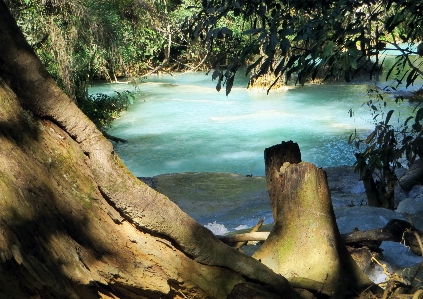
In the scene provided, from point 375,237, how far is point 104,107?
45.2 feet

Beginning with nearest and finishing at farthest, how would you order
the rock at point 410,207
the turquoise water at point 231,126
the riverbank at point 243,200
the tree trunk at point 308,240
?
the tree trunk at point 308,240
the riverbank at point 243,200
the rock at point 410,207
the turquoise water at point 231,126

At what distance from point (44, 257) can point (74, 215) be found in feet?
0.66

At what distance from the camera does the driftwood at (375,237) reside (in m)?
3.34

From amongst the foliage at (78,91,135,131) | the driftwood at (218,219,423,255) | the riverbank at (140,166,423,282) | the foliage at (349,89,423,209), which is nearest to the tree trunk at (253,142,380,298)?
the driftwood at (218,219,423,255)

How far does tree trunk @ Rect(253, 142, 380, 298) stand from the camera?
8.83 ft

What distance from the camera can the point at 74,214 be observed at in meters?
1.95

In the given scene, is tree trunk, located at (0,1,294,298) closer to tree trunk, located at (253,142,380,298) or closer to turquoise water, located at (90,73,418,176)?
tree trunk, located at (253,142,380,298)

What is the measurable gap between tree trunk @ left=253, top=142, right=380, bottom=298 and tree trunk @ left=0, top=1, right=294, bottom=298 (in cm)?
60

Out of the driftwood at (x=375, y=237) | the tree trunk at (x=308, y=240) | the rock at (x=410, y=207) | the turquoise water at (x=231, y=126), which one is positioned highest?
the tree trunk at (x=308, y=240)

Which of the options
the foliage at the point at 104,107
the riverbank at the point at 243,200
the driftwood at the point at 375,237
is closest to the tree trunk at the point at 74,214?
the driftwood at the point at 375,237

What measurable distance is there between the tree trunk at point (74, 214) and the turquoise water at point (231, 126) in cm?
984

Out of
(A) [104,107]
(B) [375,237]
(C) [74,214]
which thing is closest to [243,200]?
(B) [375,237]

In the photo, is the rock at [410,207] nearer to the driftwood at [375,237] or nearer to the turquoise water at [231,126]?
the driftwood at [375,237]

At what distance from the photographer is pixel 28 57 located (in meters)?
2.01
